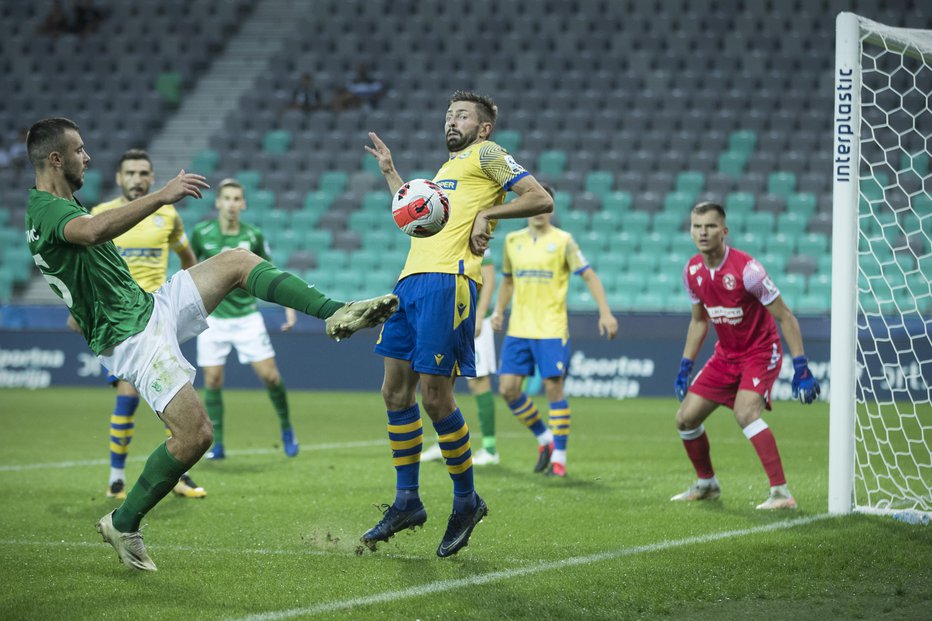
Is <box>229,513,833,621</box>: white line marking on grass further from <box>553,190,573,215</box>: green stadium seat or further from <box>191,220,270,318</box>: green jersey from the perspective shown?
<box>553,190,573,215</box>: green stadium seat

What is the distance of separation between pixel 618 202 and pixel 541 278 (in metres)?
10.7

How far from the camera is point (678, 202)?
1986 cm

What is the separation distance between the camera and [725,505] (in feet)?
24.3

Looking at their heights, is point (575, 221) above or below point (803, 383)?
above

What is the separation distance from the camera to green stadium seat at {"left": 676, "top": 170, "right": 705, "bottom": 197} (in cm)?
2019

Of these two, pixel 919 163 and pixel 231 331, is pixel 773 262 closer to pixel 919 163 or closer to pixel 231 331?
pixel 919 163

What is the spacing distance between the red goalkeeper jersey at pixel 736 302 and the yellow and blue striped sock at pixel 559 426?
6.57 feet

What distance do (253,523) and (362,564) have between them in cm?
151

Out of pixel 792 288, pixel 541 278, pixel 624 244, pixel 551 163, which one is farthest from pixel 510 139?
pixel 541 278

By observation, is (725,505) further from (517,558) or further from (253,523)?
(253,523)

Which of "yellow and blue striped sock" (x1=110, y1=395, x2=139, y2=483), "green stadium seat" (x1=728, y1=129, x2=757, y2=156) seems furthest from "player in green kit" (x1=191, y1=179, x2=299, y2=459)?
"green stadium seat" (x1=728, y1=129, x2=757, y2=156)

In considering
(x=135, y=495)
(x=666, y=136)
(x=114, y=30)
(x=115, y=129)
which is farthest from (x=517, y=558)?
(x=114, y=30)

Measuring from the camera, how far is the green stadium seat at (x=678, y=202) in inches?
779

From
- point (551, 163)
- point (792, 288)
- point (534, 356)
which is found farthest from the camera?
point (551, 163)
